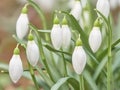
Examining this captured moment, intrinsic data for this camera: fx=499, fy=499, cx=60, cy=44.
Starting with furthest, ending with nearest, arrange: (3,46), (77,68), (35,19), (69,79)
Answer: (35,19)
(3,46)
(69,79)
(77,68)

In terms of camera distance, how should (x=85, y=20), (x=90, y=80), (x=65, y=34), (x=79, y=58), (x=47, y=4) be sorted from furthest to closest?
(x=47, y=4) → (x=85, y=20) → (x=90, y=80) → (x=65, y=34) → (x=79, y=58)

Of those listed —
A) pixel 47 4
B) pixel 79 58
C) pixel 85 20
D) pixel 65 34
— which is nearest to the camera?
pixel 79 58

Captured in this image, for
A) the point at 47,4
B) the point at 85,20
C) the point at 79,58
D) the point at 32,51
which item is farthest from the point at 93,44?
the point at 47,4

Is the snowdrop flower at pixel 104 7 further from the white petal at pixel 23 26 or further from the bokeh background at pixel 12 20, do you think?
the bokeh background at pixel 12 20

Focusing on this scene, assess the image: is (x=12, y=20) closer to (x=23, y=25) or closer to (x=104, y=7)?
(x=23, y=25)

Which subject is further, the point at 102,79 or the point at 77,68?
the point at 102,79

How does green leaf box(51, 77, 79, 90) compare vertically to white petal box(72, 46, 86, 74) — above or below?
below

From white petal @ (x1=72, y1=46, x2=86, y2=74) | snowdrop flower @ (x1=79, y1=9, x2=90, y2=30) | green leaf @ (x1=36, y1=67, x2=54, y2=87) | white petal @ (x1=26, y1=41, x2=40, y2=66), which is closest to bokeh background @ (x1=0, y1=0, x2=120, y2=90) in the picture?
snowdrop flower @ (x1=79, y1=9, x2=90, y2=30)

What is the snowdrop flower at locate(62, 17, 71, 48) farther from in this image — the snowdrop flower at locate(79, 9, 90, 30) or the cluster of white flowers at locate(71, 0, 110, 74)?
the snowdrop flower at locate(79, 9, 90, 30)

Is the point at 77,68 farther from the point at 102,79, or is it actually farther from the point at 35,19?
the point at 35,19

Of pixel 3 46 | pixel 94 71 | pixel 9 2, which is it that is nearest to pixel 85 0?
pixel 94 71

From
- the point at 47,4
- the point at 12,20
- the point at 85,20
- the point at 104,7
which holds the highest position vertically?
the point at 104,7
